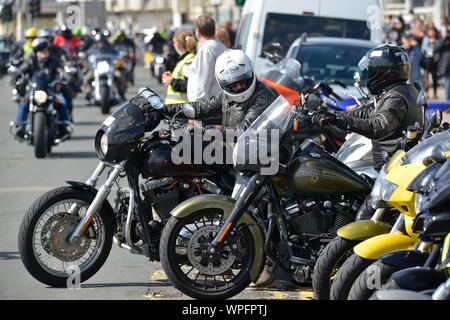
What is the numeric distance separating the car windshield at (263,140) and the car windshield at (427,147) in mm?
1064

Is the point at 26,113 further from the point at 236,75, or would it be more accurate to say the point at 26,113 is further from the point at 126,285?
the point at 236,75

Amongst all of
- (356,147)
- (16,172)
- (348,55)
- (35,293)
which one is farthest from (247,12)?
(35,293)

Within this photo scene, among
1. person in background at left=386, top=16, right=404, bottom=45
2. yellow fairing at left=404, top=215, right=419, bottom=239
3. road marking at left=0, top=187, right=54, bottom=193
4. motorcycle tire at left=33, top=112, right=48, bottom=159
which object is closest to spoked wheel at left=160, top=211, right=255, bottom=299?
yellow fairing at left=404, top=215, right=419, bottom=239

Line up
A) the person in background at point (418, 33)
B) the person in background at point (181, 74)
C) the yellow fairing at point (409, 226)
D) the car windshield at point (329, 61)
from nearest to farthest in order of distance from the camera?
the yellow fairing at point (409, 226)
the person in background at point (181, 74)
the car windshield at point (329, 61)
the person in background at point (418, 33)

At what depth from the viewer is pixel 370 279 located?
5828 mm

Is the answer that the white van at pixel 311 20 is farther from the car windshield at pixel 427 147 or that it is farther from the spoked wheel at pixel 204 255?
the car windshield at pixel 427 147

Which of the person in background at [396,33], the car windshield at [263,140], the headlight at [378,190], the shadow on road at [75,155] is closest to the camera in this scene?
the headlight at [378,190]

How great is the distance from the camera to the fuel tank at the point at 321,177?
7087mm

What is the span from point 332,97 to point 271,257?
568cm

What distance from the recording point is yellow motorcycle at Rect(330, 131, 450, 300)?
591cm

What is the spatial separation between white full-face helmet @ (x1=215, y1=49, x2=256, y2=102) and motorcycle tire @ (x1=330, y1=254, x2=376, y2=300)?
1908 mm

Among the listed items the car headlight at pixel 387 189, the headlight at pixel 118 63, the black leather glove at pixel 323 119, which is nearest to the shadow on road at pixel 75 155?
the headlight at pixel 118 63

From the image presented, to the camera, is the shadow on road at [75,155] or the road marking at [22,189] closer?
the road marking at [22,189]

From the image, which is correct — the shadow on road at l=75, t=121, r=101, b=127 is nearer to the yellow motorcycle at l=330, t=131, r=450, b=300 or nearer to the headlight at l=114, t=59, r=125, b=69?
the headlight at l=114, t=59, r=125, b=69
